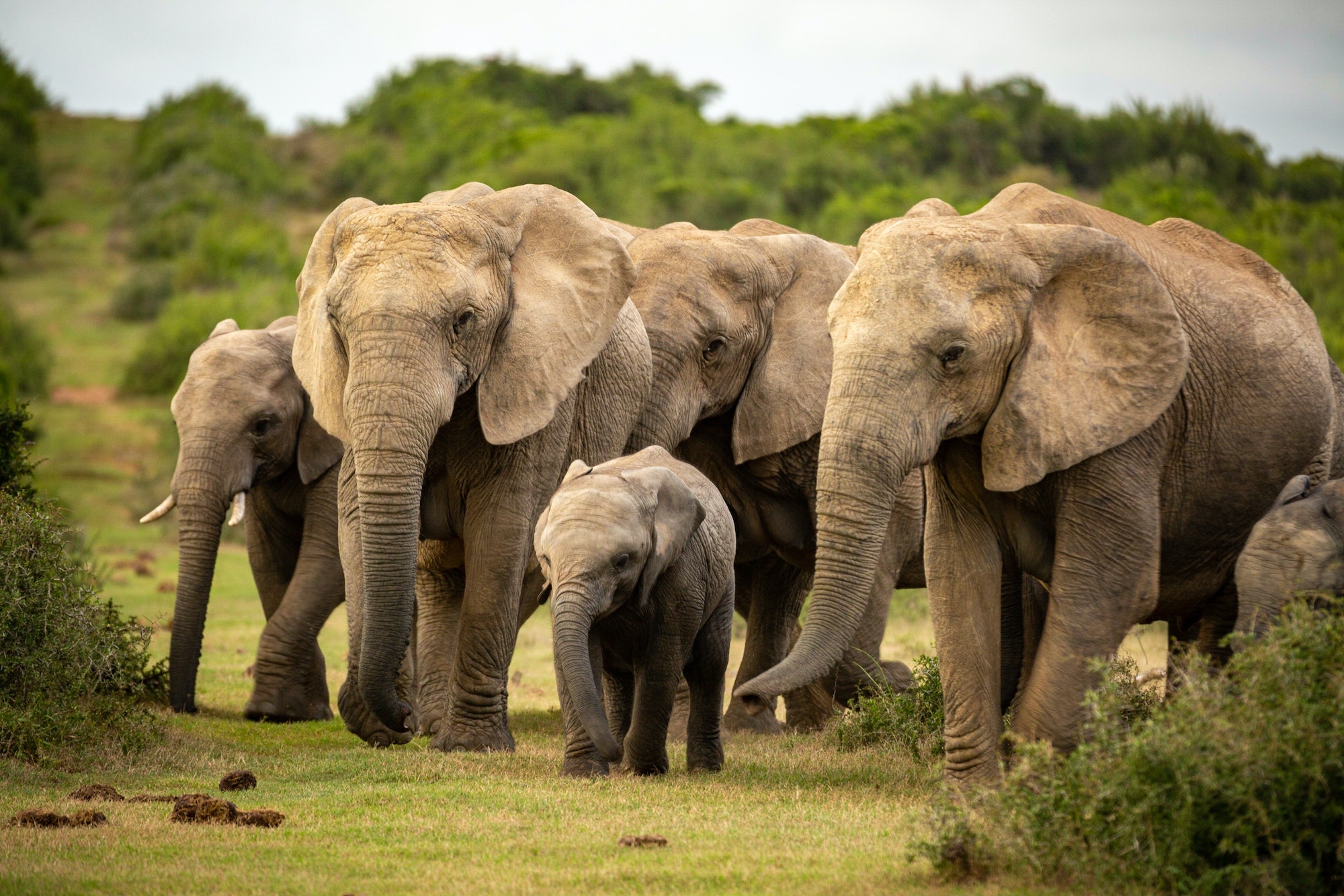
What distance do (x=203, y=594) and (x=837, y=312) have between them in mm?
5529

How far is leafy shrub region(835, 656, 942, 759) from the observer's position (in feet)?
Answer: 29.3

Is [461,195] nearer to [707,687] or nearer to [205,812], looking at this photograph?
[707,687]

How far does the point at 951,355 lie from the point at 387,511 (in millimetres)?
2822

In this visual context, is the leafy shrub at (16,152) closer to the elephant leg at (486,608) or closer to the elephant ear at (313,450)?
the elephant ear at (313,450)

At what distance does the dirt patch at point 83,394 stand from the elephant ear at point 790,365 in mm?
32093

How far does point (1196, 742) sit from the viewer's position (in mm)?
5555

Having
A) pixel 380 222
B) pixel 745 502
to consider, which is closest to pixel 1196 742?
pixel 380 222

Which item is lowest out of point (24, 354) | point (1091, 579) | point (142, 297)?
point (1091, 579)

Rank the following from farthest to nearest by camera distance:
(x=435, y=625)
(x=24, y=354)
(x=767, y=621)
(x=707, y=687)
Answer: (x=24, y=354)
(x=767, y=621)
(x=435, y=625)
(x=707, y=687)

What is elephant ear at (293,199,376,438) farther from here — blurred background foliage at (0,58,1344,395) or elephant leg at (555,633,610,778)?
blurred background foliage at (0,58,1344,395)

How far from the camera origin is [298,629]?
10867mm

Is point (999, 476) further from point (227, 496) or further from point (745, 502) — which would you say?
point (227, 496)

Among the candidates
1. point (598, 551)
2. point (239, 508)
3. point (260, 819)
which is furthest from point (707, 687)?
point (239, 508)

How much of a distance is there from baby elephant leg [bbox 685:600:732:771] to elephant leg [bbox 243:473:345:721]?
3.22 meters
